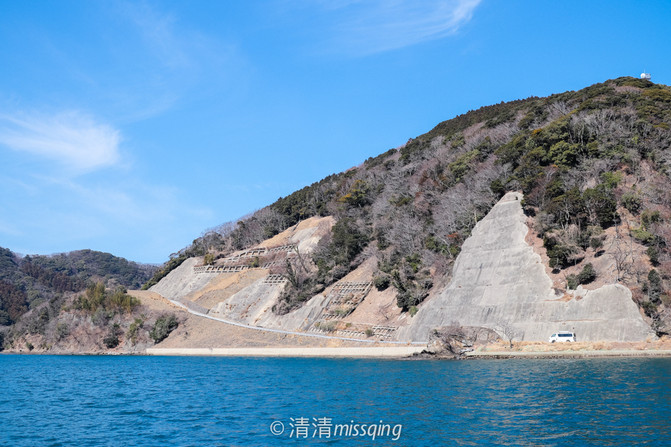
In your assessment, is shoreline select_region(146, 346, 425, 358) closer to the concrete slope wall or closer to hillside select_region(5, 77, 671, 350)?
hillside select_region(5, 77, 671, 350)

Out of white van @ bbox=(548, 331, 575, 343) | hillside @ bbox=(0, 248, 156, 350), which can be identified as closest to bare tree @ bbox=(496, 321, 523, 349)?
white van @ bbox=(548, 331, 575, 343)

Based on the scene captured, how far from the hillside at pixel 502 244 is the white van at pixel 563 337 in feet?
3.06

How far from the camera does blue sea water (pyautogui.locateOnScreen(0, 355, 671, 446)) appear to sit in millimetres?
20672

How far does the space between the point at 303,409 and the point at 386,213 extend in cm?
5618

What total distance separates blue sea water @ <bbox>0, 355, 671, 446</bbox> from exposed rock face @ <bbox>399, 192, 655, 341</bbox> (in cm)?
537

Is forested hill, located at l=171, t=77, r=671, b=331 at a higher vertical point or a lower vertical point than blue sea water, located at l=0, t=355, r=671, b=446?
higher

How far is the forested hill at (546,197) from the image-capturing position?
4978 centimetres

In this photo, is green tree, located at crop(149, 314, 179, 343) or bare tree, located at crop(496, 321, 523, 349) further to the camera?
green tree, located at crop(149, 314, 179, 343)

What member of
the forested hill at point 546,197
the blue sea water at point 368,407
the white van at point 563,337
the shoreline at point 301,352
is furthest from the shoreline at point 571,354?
the shoreline at point 301,352

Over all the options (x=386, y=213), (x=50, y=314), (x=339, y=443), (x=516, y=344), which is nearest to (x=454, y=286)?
(x=516, y=344)

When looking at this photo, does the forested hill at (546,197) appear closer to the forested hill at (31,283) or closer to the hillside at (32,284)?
the hillside at (32,284)

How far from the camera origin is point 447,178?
75875mm

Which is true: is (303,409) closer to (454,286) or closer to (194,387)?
(194,387)

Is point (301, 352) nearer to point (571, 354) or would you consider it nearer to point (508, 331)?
point (508, 331)
